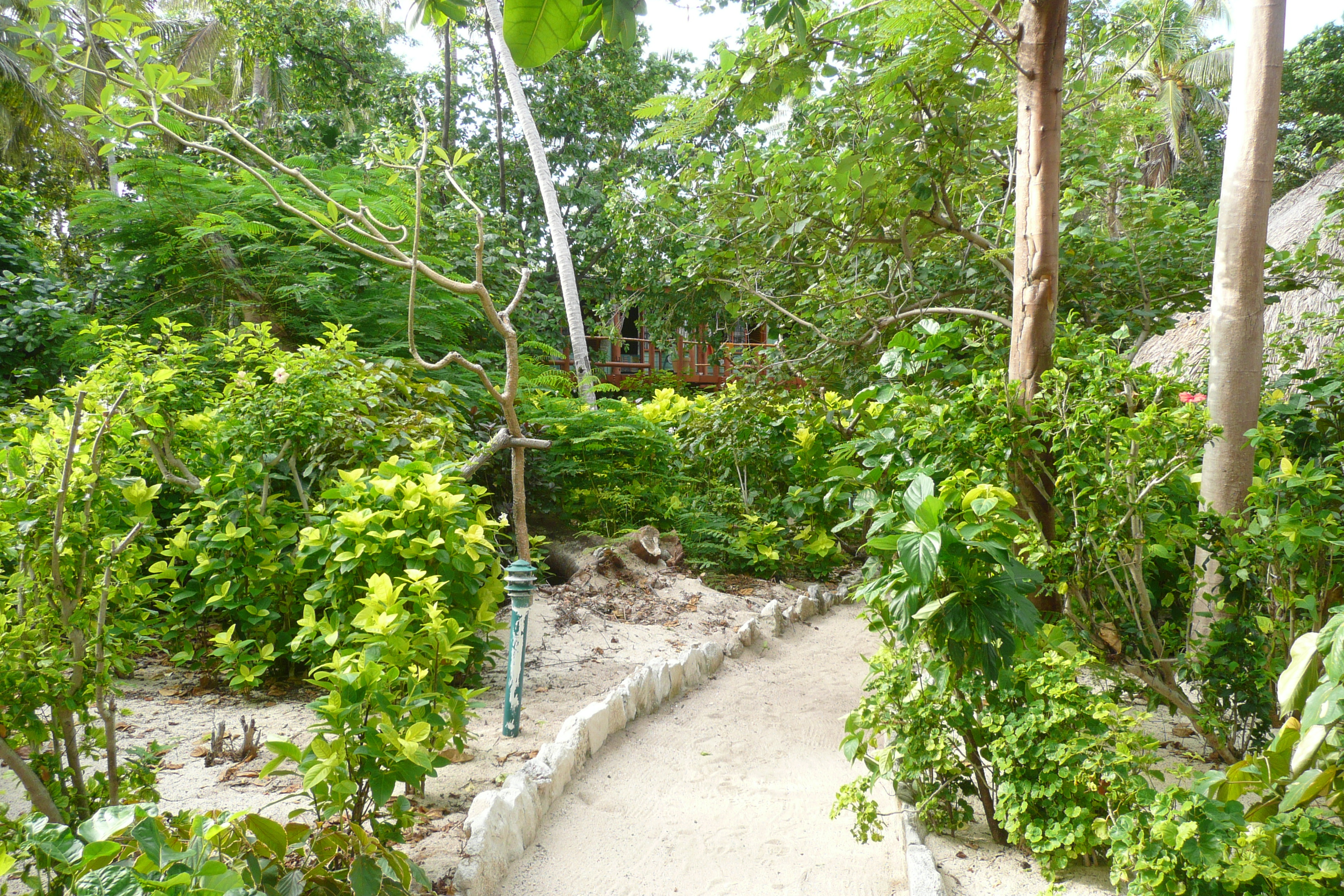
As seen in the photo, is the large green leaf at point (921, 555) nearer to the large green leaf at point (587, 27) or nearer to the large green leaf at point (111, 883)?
the large green leaf at point (587, 27)

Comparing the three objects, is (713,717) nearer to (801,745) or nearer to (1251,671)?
(801,745)

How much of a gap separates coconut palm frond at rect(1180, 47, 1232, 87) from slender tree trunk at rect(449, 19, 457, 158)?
1795 cm

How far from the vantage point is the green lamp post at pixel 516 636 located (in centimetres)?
298

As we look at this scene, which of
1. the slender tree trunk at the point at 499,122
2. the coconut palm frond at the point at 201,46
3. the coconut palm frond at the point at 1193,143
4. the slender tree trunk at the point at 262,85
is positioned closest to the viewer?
the slender tree trunk at the point at 499,122

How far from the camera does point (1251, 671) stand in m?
2.43

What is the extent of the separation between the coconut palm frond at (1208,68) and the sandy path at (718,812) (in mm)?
21838

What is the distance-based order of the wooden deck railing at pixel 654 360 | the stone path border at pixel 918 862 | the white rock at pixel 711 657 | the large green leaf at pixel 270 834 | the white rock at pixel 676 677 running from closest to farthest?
the large green leaf at pixel 270 834 < the stone path border at pixel 918 862 < the white rock at pixel 676 677 < the white rock at pixel 711 657 < the wooden deck railing at pixel 654 360

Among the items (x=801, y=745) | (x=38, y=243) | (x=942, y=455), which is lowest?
(x=801, y=745)

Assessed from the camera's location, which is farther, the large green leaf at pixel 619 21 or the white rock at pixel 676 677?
the white rock at pixel 676 677

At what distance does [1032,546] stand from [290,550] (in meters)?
3.06

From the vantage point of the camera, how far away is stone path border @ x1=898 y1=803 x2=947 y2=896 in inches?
77.4

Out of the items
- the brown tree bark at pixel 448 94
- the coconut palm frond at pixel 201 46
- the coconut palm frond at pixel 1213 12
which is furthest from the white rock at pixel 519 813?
the coconut palm frond at pixel 1213 12

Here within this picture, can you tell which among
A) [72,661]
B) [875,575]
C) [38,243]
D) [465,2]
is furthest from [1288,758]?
[38,243]

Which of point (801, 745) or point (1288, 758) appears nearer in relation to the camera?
point (1288, 758)
